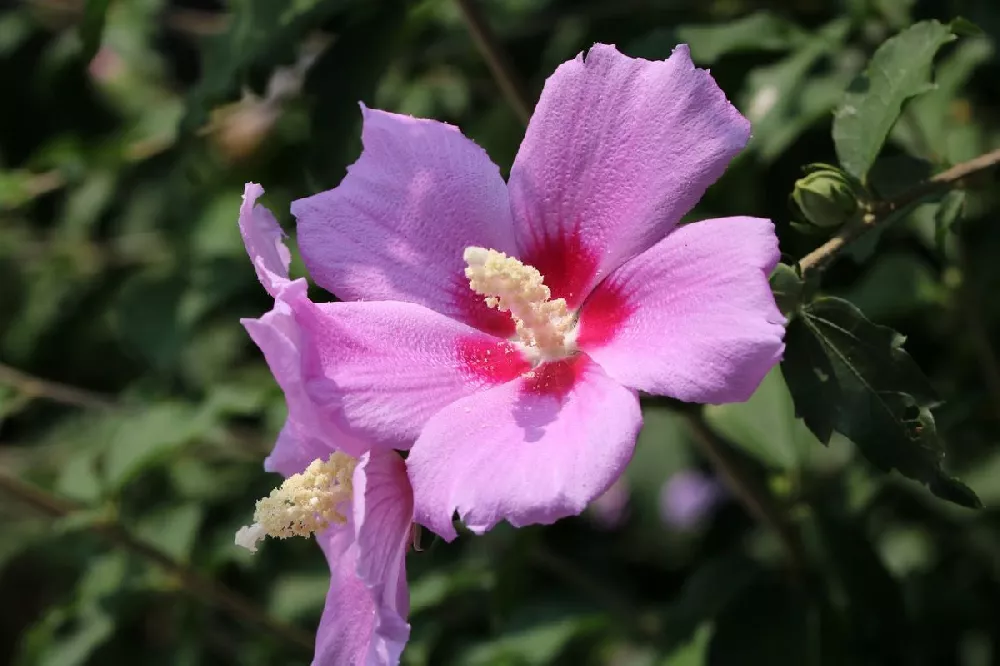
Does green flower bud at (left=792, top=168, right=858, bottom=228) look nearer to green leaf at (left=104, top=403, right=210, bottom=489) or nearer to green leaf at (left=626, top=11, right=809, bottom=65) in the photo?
green leaf at (left=626, top=11, right=809, bottom=65)

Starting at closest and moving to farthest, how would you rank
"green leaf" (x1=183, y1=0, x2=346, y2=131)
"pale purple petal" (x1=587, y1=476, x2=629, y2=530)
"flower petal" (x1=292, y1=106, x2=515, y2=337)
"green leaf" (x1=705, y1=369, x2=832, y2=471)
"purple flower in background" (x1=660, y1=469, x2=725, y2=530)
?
1. "flower petal" (x1=292, y1=106, x2=515, y2=337)
2. "green leaf" (x1=183, y1=0, x2=346, y2=131)
3. "green leaf" (x1=705, y1=369, x2=832, y2=471)
4. "pale purple petal" (x1=587, y1=476, x2=629, y2=530)
5. "purple flower in background" (x1=660, y1=469, x2=725, y2=530)

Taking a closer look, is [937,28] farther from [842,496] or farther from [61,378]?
[61,378]

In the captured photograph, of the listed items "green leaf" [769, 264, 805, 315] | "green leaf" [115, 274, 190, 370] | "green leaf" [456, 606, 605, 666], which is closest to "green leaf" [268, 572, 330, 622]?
"green leaf" [456, 606, 605, 666]

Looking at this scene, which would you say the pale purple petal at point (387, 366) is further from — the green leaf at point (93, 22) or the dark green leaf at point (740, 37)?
the green leaf at point (93, 22)

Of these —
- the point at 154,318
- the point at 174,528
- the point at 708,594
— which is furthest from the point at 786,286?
→ the point at 154,318

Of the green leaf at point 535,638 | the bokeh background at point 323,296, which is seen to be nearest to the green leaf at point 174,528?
the bokeh background at point 323,296

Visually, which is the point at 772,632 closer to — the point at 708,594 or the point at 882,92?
the point at 708,594

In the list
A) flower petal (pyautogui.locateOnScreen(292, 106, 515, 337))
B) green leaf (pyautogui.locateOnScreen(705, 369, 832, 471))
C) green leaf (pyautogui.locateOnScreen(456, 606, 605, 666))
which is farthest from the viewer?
green leaf (pyautogui.locateOnScreen(456, 606, 605, 666))
